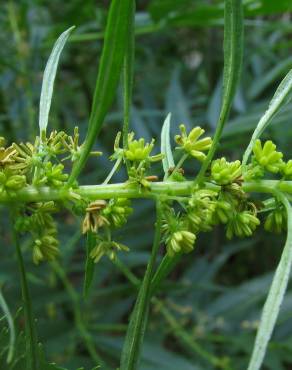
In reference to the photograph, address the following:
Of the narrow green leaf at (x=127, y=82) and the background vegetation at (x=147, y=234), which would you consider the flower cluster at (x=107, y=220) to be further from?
the background vegetation at (x=147, y=234)

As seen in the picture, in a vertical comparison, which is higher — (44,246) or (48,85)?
(48,85)

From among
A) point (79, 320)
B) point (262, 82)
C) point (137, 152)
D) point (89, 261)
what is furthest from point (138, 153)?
point (262, 82)

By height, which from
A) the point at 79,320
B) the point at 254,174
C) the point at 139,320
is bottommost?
the point at 79,320

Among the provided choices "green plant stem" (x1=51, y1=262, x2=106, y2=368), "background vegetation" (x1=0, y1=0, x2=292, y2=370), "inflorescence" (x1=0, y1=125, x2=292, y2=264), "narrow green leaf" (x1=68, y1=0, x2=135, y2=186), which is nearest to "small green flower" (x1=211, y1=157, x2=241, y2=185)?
"inflorescence" (x1=0, y1=125, x2=292, y2=264)

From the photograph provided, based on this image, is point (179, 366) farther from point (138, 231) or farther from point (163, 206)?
point (163, 206)

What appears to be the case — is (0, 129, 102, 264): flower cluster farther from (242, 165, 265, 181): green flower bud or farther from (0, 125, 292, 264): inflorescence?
(242, 165, 265, 181): green flower bud

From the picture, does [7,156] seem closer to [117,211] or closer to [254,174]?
[117,211]
